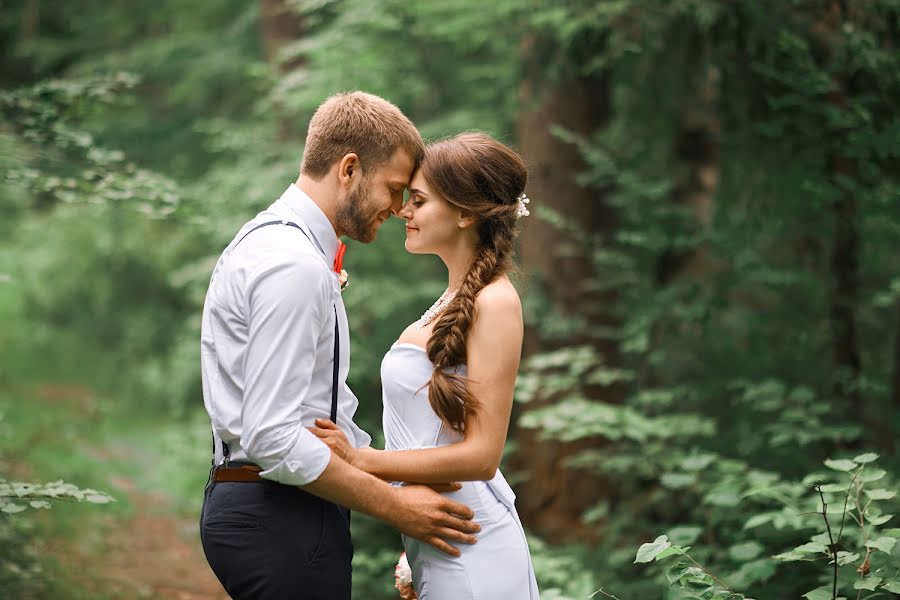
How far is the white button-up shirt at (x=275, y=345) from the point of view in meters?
2.26

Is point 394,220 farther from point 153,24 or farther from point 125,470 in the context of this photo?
point 153,24

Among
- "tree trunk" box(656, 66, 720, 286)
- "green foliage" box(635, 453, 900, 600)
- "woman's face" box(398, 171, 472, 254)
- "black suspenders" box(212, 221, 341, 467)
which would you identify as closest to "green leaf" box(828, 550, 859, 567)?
"green foliage" box(635, 453, 900, 600)

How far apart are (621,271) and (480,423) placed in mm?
4198

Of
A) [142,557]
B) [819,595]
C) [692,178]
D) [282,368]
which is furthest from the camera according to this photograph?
[692,178]

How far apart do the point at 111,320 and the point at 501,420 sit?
10.7 m

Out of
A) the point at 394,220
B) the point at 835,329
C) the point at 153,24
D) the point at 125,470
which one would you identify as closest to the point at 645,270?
the point at 835,329

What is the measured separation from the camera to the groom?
7.48 feet

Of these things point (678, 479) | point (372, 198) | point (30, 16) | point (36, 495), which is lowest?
point (678, 479)

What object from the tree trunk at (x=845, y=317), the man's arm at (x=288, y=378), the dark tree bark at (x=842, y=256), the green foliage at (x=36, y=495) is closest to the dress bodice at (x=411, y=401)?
the man's arm at (x=288, y=378)

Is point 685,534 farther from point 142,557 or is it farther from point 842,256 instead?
point 142,557

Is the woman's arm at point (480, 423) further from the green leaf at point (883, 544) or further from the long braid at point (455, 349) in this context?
the green leaf at point (883, 544)

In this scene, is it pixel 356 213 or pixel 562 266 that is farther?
pixel 562 266

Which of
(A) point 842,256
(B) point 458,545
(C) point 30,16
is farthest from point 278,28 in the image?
(B) point 458,545

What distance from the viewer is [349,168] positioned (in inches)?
103
